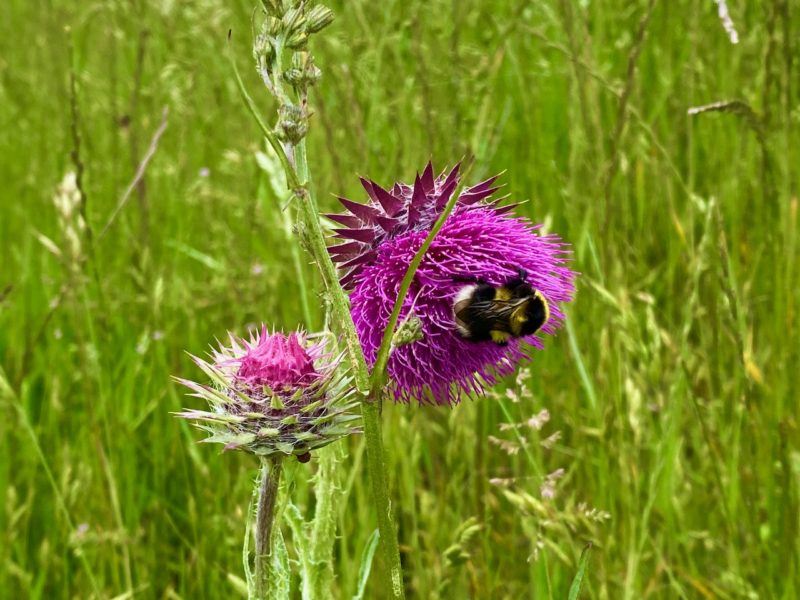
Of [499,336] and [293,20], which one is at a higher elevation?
[293,20]

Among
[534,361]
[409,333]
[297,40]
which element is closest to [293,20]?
[297,40]

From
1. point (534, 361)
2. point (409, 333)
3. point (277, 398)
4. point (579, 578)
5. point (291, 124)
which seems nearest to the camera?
point (291, 124)

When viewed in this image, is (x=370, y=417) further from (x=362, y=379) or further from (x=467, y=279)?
(x=467, y=279)

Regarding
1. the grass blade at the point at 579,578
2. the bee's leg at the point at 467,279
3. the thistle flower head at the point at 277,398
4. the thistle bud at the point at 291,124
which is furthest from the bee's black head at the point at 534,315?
the thistle bud at the point at 291,124

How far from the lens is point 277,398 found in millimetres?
1192

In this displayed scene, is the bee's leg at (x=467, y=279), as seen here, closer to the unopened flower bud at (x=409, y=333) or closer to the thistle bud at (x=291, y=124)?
the unopened flower bud at (x=409, y=333)

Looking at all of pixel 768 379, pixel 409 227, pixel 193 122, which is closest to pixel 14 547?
pixel 409 227

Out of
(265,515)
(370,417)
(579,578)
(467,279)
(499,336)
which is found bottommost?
(579,578)

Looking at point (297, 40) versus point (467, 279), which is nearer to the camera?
point (297, 40)

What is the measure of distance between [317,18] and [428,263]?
63cm

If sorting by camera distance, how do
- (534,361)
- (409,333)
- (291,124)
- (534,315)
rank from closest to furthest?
(291,124) < (409,333) < (534,315) < (534,361)

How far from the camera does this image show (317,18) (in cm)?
88

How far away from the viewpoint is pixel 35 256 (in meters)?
3.72

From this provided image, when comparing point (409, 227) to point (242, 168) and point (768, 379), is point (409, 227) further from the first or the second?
point (242, 168)
